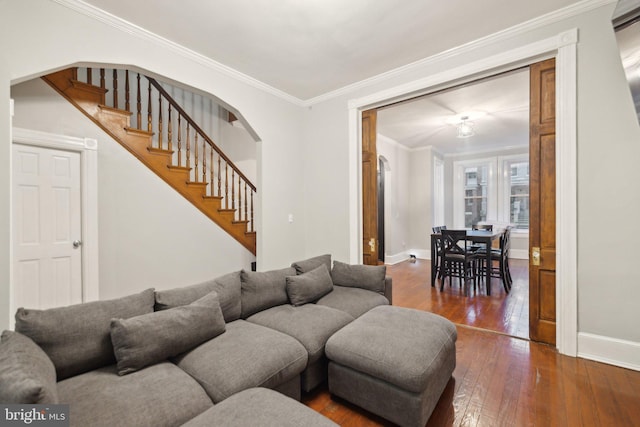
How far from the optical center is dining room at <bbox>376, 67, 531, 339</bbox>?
389 centimetres

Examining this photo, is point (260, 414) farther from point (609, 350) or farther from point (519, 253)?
point (519, 253)

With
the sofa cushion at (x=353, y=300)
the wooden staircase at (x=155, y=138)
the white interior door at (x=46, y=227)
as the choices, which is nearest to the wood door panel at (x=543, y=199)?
the sofa cushion at (x=353, y=300)

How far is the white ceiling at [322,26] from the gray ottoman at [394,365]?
2.50 m

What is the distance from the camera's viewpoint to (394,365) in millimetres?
1625

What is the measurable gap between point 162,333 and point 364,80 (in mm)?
3422

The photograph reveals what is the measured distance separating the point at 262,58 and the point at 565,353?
4.03 m

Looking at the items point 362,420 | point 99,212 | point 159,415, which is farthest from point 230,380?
point 99,212

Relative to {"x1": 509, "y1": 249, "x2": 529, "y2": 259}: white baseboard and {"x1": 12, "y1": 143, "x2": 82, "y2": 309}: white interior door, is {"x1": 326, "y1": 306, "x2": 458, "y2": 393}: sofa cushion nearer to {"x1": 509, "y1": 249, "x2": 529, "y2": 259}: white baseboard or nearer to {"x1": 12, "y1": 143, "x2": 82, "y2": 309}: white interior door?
{"x1": 12, "y1": 143, "x2": 82, "y2": 309}: white interior door

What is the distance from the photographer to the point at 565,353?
2.41 meters

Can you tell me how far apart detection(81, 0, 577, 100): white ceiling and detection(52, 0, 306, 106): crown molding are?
5cm

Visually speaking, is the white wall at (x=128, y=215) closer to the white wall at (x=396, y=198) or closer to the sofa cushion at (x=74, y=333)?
the sofa cushion at (x=74, y=333)

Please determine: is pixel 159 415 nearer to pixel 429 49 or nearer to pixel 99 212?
pixel 99 212

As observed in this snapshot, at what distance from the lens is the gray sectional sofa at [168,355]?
1202 millimetres

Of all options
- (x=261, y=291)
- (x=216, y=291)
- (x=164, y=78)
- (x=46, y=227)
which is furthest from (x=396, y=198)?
(x=46, y=227)
